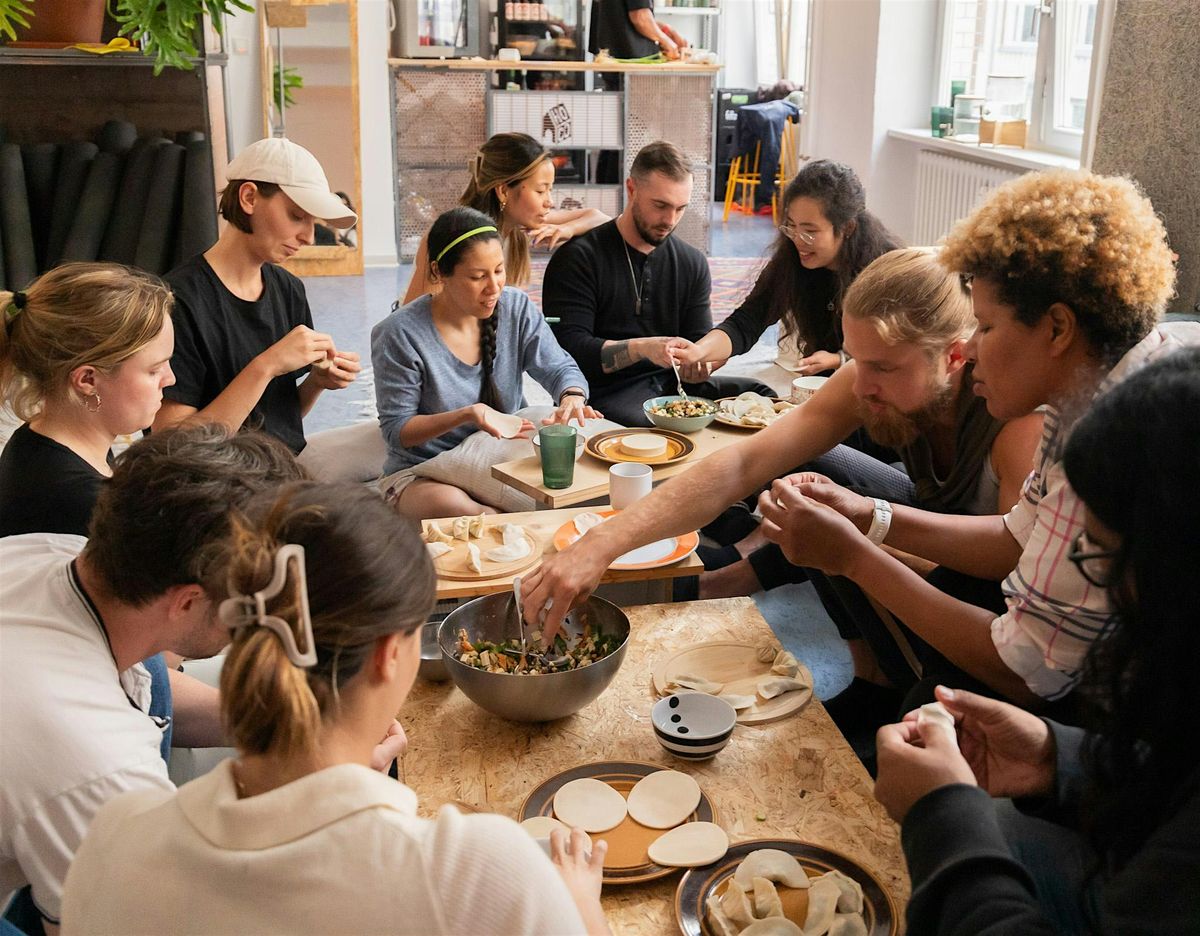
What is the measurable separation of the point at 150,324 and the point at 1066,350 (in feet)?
4.98

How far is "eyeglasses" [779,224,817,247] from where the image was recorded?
3482 millimetres

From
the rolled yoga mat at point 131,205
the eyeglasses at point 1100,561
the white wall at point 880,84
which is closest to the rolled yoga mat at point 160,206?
the rolled yoga mat at point 131,205

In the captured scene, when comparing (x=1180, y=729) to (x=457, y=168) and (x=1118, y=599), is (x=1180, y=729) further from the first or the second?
(x=457, y=168)

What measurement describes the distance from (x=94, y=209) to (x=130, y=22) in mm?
620

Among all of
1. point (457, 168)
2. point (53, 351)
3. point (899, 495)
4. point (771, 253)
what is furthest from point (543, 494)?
point (457, 168)

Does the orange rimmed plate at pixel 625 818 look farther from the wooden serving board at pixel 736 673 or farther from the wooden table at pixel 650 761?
the wooden serving board at pixel 736 673

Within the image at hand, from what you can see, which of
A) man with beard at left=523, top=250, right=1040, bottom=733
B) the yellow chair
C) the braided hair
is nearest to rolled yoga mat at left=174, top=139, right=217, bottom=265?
the braided hair

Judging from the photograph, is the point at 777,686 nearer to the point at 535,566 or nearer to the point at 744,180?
the point at 535,566

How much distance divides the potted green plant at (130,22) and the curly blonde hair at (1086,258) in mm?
2703

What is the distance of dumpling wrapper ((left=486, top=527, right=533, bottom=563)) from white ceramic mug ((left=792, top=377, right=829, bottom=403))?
1.16 metres

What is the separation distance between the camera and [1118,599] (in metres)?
0.95

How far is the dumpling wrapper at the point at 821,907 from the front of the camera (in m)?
1.20

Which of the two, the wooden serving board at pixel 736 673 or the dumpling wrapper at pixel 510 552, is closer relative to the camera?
the wooden serving board at pixel 736 673

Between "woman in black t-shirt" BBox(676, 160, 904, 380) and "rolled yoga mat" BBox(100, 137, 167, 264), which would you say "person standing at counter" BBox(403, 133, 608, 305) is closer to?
"woman in black t-shirt" BBox(676, 160, 904, 380)
